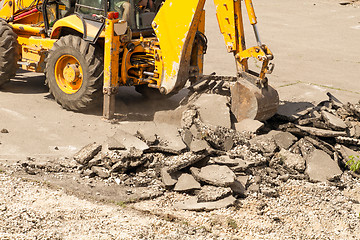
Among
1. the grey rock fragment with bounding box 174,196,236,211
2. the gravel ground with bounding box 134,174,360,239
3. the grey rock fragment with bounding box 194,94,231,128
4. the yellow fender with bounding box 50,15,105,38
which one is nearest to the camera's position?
the gravel ground with bounding box 134,174,360,239

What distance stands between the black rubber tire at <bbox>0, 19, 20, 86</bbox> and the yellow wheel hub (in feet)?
4.19

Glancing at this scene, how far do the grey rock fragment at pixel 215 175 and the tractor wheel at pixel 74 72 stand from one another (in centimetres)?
285

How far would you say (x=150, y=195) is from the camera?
5809 millimetres

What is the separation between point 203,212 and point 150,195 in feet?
2.18

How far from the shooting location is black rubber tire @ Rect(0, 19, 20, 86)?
30.6 ft

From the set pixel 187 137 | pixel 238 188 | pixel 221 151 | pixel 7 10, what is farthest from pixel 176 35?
pixel 7 10

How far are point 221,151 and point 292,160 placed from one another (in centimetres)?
92

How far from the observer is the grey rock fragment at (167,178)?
5.94 m

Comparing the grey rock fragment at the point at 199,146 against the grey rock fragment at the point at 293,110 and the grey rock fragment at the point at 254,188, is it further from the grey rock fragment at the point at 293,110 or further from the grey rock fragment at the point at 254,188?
the grey rock fragment at the point at 293,110

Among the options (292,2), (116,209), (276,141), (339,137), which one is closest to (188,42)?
(276,141)

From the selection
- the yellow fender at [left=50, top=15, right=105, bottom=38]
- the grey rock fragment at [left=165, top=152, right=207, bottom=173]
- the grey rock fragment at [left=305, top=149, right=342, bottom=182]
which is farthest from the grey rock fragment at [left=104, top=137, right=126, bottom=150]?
the grey rock fragment at [left=305, top=149, right=342, bottom=182]

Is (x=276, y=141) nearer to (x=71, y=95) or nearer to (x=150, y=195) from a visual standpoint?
(x=150, y=195)

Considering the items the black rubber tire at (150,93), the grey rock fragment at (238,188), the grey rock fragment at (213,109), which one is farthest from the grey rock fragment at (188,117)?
the black rubber tire at (150,93)

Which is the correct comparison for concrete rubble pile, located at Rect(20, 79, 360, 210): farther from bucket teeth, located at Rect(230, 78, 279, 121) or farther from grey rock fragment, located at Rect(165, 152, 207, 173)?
bucket teeth, located at Rect(230, 78, 279, 121)
